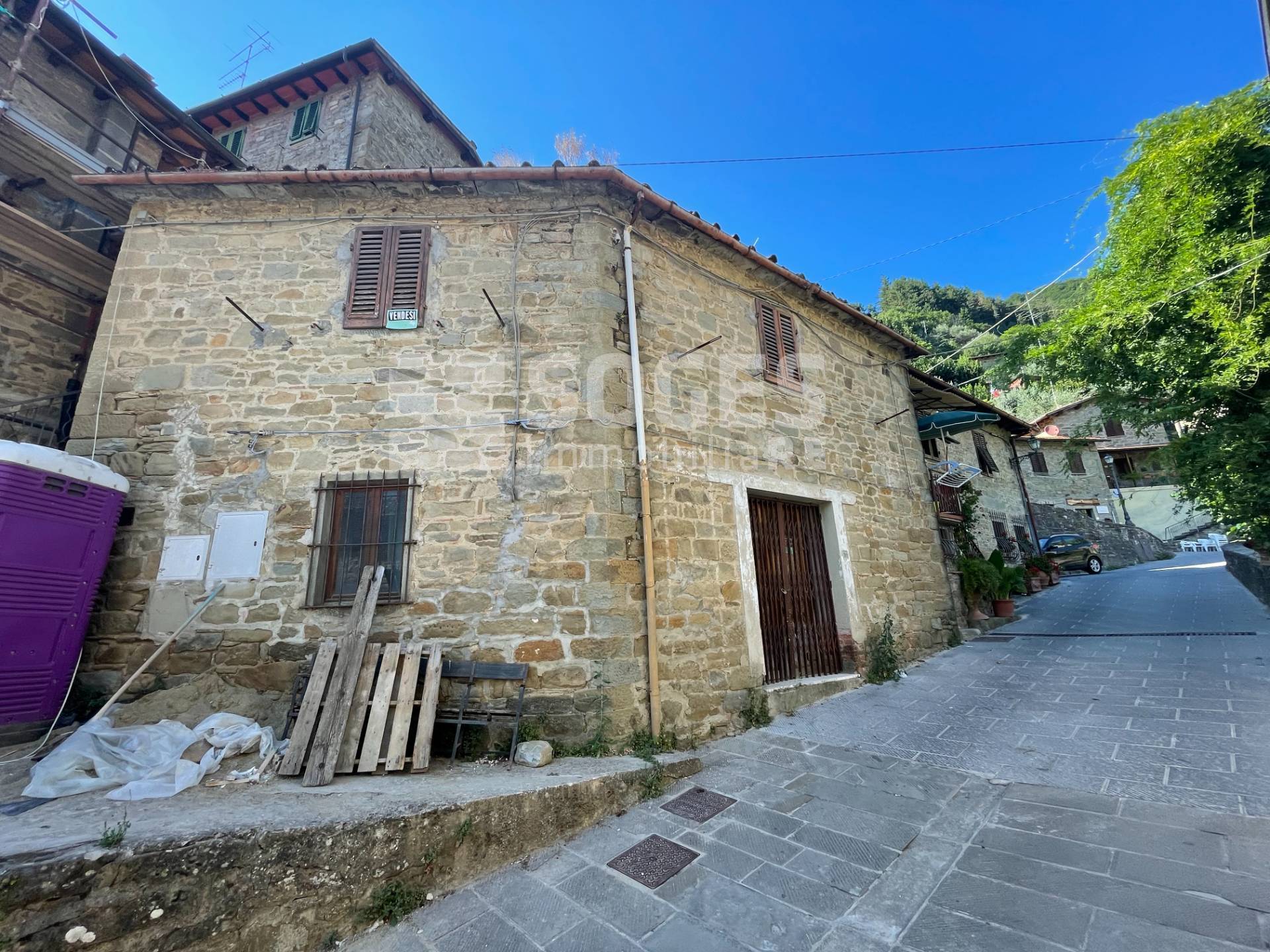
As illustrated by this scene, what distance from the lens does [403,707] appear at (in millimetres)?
3635

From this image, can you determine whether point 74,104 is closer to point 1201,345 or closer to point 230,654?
point 230,654

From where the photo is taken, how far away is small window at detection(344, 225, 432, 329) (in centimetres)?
512

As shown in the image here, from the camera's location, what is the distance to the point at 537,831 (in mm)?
2947

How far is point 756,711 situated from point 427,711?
118 inches

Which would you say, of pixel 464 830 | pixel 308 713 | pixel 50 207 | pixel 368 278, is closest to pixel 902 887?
pixel 464 830

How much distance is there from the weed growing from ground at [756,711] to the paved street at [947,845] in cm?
24

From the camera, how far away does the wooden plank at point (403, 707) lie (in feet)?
11.4

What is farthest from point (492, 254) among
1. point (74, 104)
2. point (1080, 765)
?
point (1080, 765)

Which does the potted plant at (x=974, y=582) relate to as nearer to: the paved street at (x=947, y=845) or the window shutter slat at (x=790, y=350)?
the paved street at (x=947, y=845)

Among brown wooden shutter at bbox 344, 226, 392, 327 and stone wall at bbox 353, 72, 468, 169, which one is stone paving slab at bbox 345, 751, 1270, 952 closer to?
brown wooden shutter at bbox 344, 226, 392, 327

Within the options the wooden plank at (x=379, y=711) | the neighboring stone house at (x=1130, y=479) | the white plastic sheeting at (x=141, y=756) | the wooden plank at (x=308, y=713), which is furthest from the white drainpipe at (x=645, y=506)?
the neighboring stone house at (x=1130, y=479)

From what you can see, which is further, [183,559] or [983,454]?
[983,454]

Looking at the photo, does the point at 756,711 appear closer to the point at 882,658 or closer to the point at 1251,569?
the point at 882,658

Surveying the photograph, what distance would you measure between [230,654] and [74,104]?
7.25m
